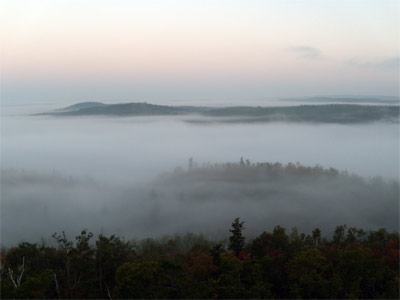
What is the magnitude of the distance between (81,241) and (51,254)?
98.9 inches

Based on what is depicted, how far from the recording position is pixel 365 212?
101m

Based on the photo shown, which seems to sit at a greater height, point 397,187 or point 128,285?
point 128,285

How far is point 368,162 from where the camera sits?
193875 millimetres

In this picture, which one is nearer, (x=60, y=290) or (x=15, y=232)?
(x=60, y=290)

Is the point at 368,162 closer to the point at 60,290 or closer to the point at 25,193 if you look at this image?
the point at 25,193

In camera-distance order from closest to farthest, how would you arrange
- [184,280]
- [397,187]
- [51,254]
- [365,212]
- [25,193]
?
[184,280], [51,254], [365,212], [397,187], [25,193]

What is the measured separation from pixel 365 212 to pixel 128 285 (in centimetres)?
9842

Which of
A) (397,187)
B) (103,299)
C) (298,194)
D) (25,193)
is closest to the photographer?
(103,299)

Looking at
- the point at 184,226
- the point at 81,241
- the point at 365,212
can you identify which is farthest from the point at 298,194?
the point at 81,241

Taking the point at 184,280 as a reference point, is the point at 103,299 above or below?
below

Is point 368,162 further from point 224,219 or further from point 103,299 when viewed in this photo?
point 103,299

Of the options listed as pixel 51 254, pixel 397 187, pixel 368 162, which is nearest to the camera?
pixel 51 254

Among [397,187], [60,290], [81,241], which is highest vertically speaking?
[81,241]

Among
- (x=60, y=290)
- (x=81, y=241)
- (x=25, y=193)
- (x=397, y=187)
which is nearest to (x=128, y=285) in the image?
(x=60, y=290)
